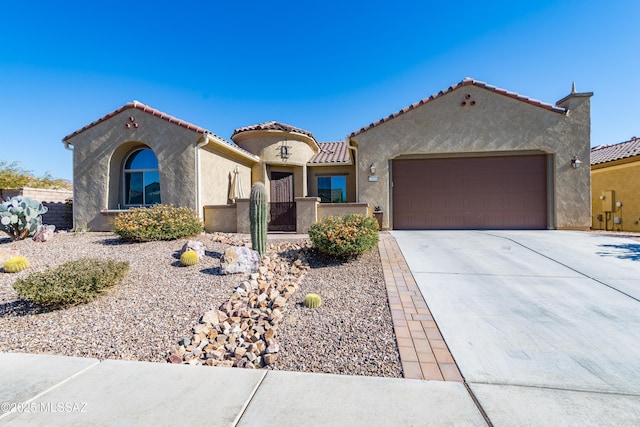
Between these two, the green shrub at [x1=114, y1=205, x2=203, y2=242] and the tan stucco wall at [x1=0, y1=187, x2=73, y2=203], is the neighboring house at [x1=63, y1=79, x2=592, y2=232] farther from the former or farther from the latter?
the tan stucco wall at [x1=0, y1=187, x2=73, y2=203]

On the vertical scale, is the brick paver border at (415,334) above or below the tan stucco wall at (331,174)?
below

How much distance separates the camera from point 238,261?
621 centimetres

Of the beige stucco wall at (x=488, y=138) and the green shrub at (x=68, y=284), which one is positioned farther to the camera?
the beige stucco wall at (x=488, y=138)

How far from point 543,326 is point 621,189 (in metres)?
14.9

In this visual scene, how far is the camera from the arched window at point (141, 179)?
12.1 m

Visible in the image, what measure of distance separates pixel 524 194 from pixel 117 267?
13.1 metres

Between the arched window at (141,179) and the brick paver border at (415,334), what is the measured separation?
10.2 m

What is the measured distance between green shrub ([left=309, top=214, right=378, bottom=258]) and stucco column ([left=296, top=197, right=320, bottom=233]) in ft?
12.0

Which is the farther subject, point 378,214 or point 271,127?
point 271,127

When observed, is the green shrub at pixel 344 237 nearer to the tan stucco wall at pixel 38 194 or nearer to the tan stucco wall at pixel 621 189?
the tan stucco wall at pixel 38 194

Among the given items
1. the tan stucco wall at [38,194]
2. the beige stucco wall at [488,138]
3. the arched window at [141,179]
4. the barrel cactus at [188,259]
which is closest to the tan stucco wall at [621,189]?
the beige stucco wall at [488,138]

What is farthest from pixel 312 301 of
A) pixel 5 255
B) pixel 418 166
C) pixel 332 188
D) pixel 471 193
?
pixel 332 188

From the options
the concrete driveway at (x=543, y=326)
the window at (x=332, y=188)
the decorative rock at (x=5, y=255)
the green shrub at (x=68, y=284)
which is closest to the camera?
the concrete driveway at (x=543, y=326)

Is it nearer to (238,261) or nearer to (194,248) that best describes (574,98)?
(238,261)
